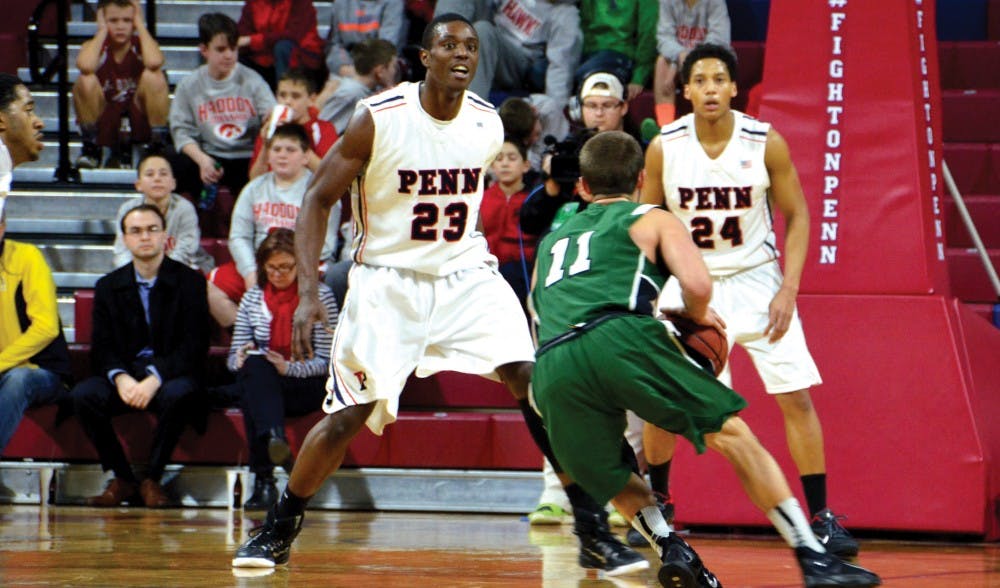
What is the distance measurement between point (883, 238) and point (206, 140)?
15.3 feet

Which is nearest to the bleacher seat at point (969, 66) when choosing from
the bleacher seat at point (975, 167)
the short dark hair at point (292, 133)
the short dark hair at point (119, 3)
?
the bleacher seat at point (975, 167)

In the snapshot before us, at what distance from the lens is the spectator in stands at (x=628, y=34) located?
9375 millimetres

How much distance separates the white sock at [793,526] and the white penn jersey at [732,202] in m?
1.78

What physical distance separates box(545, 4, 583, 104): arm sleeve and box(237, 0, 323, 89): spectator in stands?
1640 millimetres

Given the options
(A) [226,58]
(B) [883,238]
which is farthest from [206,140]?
(B) [883,238]

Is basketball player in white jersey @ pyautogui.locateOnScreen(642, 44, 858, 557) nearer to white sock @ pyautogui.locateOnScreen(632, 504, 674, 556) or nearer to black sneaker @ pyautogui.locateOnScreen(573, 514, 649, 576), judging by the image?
black sneaker @ pyautogui.locateOnScreen(573, 514, 649, 576)

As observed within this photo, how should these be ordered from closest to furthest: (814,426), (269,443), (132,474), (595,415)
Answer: (595,415), (814,426), (269,443), (132,474)

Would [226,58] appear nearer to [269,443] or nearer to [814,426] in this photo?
[269,443]

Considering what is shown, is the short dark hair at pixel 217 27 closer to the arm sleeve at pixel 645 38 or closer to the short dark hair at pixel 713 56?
the arm sleeve at pixel 645 38

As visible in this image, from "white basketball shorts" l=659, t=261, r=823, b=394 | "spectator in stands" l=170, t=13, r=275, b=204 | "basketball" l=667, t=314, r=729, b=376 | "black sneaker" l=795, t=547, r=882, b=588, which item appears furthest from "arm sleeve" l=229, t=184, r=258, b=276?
"black sneaker" l=795, t=547, r=882, b=588

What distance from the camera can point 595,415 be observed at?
14.3 ft

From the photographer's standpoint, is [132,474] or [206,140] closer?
[132,474]

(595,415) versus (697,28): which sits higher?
(697,28)

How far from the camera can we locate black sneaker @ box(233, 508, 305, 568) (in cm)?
493
